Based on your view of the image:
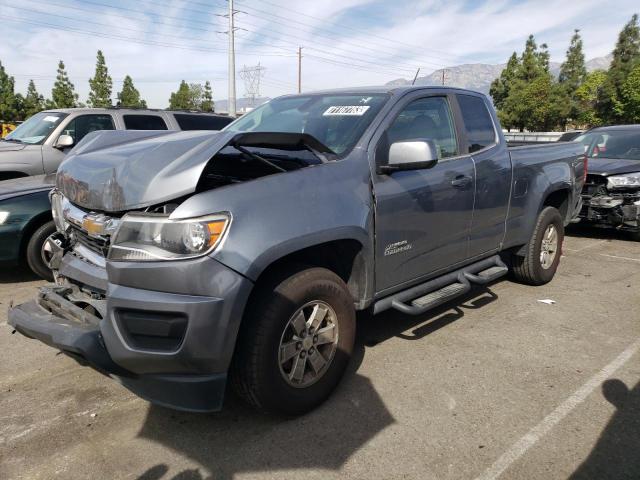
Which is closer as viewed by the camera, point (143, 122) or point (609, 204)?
point (609, 204)

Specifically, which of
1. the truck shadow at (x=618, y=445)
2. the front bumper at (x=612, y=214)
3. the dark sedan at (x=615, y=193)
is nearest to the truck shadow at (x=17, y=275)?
the truck shadow at (x=618, y=445)

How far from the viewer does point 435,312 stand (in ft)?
14.8

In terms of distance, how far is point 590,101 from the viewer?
Answer: 180 feet

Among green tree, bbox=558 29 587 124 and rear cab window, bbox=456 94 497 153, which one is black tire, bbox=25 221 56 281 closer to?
rear cab window, bbox=456 94 497 153

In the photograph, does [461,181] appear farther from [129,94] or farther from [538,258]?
[129,94]

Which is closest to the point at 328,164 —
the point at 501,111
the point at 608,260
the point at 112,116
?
the point at 608,260

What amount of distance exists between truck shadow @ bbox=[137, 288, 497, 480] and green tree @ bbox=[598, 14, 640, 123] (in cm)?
5425

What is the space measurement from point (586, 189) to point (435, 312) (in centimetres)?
456

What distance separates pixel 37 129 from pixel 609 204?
27.4 feet

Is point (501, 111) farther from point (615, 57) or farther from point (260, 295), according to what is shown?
point (260, 295)

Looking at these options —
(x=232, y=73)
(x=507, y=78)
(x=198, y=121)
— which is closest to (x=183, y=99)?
Answer: (x=232, y=73)

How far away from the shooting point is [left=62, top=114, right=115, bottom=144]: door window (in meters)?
7.26

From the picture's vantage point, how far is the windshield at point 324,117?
3.34 meters

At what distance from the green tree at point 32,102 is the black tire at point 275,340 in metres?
46.8
